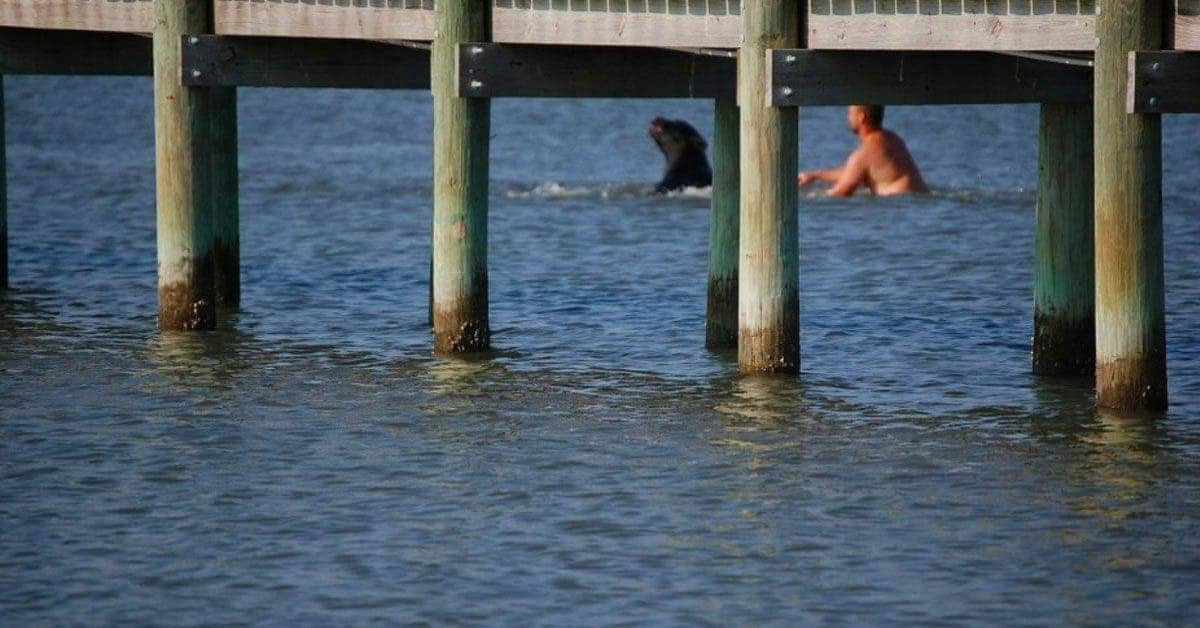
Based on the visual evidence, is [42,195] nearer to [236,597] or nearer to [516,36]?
[516,36]

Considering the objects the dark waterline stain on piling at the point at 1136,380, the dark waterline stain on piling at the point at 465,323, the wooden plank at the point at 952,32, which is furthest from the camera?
the dark waterline stain on piling at the point at 465,323

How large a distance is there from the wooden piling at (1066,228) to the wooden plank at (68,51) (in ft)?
19.2

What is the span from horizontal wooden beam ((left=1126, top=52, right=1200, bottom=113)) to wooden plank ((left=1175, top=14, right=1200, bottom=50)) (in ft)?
0.17

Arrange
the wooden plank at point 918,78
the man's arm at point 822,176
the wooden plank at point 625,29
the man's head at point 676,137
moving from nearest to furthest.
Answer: the wooden plank at point 918,78, the wooden plank at point 625,29, the man's arm at point 822,176, the man's head at point 676,137

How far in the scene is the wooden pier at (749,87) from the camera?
11.7m

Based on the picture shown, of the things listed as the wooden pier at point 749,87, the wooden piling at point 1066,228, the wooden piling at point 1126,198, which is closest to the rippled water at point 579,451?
the wooden piling at point 1066,228

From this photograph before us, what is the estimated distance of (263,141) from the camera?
1363 inches

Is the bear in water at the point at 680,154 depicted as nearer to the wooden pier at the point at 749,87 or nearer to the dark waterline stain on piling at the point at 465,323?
the wooden pier at the point at 749,87

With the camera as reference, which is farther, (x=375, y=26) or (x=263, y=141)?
(x=263, y=141)

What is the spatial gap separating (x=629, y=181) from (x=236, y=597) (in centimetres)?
1866

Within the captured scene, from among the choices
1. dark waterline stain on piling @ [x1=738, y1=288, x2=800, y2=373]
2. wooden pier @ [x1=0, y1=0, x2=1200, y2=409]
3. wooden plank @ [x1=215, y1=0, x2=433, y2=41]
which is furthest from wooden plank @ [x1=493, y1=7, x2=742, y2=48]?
dark waterline stain on piling @ [x1=738, y1=288, x2=800, y2=373]

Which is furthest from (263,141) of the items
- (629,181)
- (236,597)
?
(236,597)

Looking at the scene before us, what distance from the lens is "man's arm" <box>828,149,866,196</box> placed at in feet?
80.0

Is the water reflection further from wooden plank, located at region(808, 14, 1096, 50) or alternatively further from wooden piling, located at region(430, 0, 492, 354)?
wooden plank, located at region(808, 14, 1096, 50)
